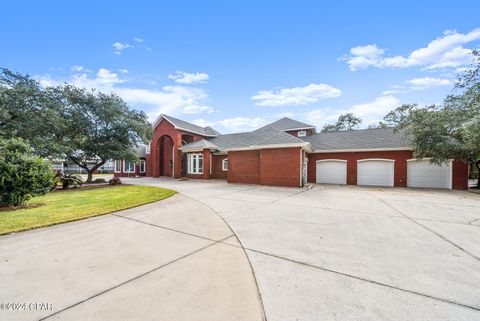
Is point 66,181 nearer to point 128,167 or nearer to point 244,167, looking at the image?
point 244,167

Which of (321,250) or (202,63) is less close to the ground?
(202,63)

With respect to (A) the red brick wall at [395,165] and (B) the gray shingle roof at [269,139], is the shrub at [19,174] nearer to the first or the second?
(B) the gray shingle roof at [269,139]

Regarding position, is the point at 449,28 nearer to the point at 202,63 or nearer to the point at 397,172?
the point at 397,172

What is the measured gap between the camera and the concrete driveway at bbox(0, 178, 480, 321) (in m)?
2.09

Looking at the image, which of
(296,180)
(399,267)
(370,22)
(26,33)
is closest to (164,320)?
(399,267)

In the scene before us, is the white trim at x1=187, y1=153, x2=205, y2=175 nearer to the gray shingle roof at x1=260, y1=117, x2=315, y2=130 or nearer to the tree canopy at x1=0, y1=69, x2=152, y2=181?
the tree canopy at x1=0, y1=69, x2=152, y2=181

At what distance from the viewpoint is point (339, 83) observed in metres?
15.5

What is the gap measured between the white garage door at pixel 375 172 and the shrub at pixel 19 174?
20.2 metres

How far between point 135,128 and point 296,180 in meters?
13.8

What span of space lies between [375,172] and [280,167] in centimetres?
869

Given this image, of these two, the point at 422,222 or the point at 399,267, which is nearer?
the point at 399,267

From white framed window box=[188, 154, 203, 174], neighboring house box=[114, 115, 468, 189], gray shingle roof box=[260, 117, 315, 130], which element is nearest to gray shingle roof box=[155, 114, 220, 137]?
neighboring house box=[114, 115, 468, 189]

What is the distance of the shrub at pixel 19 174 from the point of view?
6695 mm

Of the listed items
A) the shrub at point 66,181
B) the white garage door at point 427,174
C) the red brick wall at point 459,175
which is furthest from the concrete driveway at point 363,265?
the shrub at point 66,181
